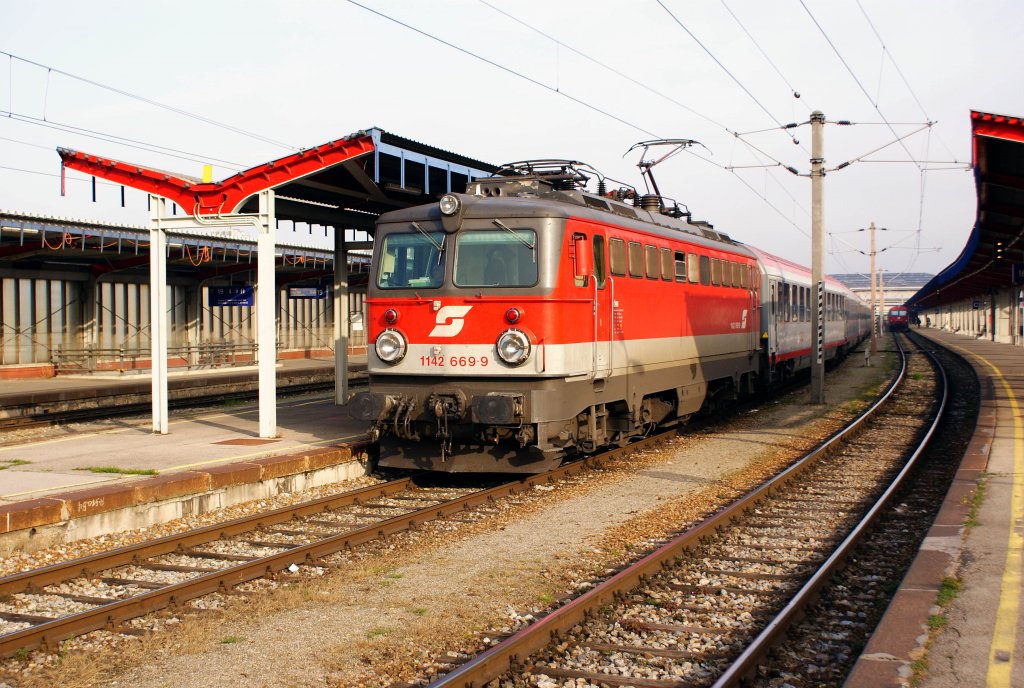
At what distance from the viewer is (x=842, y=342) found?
36531 mm

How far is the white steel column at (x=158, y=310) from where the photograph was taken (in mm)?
13734

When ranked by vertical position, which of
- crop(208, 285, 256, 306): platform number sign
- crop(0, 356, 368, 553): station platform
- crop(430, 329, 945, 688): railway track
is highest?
crop(208, 285, 256, 306): platform number sign

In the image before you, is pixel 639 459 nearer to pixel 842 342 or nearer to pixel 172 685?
pixel 172 685

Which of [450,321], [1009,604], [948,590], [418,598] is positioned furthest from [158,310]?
[1009,604]

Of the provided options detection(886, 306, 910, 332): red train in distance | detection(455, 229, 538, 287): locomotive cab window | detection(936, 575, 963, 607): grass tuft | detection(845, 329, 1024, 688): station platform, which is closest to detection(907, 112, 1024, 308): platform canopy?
detection(845, 329, 1024, 688): station platform

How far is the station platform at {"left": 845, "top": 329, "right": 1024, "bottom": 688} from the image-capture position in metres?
5.07

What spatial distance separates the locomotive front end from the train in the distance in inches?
0.6

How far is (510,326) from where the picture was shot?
35.2ft

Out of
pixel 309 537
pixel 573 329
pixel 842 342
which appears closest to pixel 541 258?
pixel 573 329

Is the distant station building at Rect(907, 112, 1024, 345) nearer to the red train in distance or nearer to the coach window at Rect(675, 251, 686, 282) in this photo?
the coach window at Rect(675, 251, 686, 282)

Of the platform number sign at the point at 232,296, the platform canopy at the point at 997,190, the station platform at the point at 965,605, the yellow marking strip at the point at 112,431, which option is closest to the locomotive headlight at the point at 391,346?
the yellow marking strip at the point at 112,431

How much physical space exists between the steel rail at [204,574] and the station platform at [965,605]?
4.78 metres

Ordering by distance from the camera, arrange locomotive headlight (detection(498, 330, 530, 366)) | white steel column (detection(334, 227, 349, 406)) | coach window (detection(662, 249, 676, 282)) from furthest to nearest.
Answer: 1. white steel column (detection(334, 227, 349, 406))
2. coach window (detection(662, 249, 676, 282))
3. locomotive headlight (detection(498, 330, 530, 366))

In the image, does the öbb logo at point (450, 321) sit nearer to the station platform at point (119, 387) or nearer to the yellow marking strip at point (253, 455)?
the yellow marking strip at point (253, 455)
